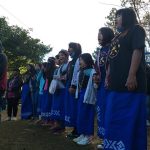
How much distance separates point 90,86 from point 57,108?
7.14ft

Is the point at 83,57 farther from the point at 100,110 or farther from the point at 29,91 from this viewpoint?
the point at 29,91

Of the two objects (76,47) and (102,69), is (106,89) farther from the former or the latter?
(76,47)

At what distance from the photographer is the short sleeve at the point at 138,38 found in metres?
4.51

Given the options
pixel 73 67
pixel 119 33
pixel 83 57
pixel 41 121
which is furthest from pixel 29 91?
pixel 119 33

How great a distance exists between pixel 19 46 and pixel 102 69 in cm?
3783

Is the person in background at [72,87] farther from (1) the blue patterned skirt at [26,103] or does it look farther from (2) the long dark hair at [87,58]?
(1) the blue patterned skirt at [26,103]

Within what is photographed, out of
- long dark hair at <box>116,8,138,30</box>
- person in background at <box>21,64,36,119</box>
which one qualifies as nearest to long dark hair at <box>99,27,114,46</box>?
long dark hair at <box>116,8,138,30</box>

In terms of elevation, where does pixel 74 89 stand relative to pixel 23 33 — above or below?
below

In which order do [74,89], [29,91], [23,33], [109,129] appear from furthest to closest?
[23,33] → [29,91] → [74,89] → [109,129]

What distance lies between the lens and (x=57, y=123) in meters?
9.02

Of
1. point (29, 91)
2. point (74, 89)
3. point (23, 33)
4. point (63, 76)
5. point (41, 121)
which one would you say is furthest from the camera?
point (23, 33)

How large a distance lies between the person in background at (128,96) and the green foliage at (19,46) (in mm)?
34650

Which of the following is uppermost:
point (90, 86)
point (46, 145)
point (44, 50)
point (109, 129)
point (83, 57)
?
point (44, 50)

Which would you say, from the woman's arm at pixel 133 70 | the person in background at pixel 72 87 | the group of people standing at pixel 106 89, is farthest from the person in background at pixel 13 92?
the woman's arm at pixel 133 70
